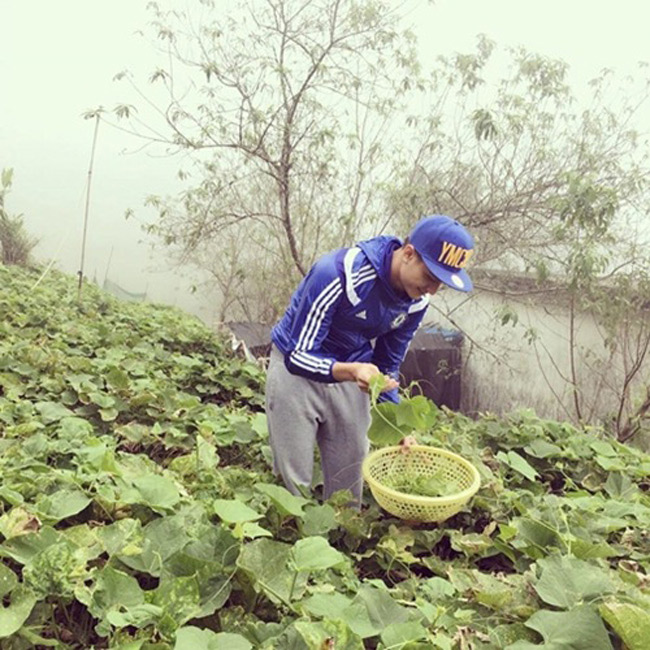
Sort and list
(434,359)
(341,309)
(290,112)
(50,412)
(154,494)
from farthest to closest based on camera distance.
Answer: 1. (434,359)
2. (290,112)
3. (50,412)
4. (341,309)
5. (154,494)

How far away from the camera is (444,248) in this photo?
1.67m

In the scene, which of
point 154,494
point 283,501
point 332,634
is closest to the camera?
point 332,634

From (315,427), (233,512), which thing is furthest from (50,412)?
(233,512)

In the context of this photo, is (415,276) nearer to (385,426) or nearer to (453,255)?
(453,255)

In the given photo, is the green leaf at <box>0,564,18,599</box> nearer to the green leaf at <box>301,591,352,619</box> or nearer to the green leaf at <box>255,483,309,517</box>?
the green leaf at <box>301,591,352,619</box>

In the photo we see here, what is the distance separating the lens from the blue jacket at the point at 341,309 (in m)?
1.76

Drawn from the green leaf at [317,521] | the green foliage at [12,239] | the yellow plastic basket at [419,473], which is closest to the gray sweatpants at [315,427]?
the yellow plastic basket at [419,473]

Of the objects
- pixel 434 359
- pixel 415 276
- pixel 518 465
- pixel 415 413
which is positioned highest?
pixel 415 276

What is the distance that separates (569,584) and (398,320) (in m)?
1.01

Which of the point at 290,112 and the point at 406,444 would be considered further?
the point at 290,112

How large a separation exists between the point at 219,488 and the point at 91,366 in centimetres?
155

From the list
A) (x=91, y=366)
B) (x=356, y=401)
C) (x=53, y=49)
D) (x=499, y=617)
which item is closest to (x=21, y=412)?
(x=91, y=366)

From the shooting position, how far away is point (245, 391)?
11.1 feet

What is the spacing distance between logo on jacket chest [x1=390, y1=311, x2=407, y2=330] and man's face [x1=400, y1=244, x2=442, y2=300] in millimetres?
163
